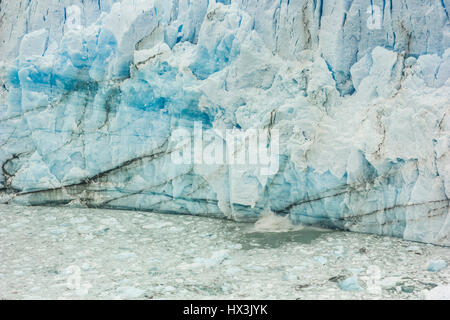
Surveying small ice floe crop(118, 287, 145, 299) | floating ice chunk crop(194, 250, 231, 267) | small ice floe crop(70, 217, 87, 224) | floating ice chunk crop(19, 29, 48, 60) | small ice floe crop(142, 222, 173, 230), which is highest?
floating ice chunk crop(19, 29, 48, 60)

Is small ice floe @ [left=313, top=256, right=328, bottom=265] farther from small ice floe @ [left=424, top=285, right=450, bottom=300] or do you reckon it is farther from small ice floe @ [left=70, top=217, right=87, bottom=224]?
small ice floe @ [left=70, top=217, right=87, bottom=224]

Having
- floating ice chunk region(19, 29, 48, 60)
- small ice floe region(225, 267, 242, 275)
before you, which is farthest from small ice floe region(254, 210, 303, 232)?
floating ice chunk region(19, 29, 48, 60)

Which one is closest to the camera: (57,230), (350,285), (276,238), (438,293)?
(438,293)

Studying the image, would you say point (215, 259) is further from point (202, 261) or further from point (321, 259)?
point (321, 259)

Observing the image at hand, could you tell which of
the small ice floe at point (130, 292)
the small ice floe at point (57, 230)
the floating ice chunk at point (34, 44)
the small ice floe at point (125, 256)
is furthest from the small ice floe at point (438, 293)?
the floating ice chunk at point (34, 44)

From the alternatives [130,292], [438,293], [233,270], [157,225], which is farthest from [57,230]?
[438,293]

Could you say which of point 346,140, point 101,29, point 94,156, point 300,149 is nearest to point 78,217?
point 94,156
